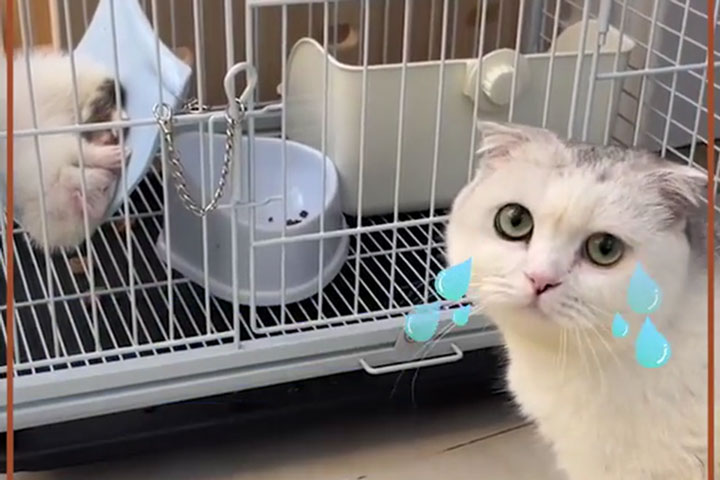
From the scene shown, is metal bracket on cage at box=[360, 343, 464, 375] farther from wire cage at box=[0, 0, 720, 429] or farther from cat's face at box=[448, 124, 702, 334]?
cat's face at box=[448, 124, 702, 334]

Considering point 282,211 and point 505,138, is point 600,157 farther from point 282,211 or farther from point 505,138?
point 282,211

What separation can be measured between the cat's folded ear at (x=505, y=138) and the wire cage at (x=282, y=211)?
9.9 inches

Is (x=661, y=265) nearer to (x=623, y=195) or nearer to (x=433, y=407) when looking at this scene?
(x=623, y=195)

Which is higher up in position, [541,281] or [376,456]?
[541,281]

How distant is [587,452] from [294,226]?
475mm

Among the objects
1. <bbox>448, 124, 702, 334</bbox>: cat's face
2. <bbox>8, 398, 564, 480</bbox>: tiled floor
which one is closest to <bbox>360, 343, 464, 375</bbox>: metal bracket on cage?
<bbox>8, 398, 564, 480</bbox>: tiled floor

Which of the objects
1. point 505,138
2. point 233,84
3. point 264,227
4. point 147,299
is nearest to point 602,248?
point 505,138

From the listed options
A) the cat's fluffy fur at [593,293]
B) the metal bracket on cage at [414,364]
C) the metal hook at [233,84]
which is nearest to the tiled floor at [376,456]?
the metal bracket on cage at [414,364]

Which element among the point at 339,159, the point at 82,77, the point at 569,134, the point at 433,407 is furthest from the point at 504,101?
the point at 82,77

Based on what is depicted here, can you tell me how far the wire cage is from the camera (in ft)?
3.56

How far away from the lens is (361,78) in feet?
4.08

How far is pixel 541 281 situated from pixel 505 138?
165mm

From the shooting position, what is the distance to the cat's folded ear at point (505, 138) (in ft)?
2.63

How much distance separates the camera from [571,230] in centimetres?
69
